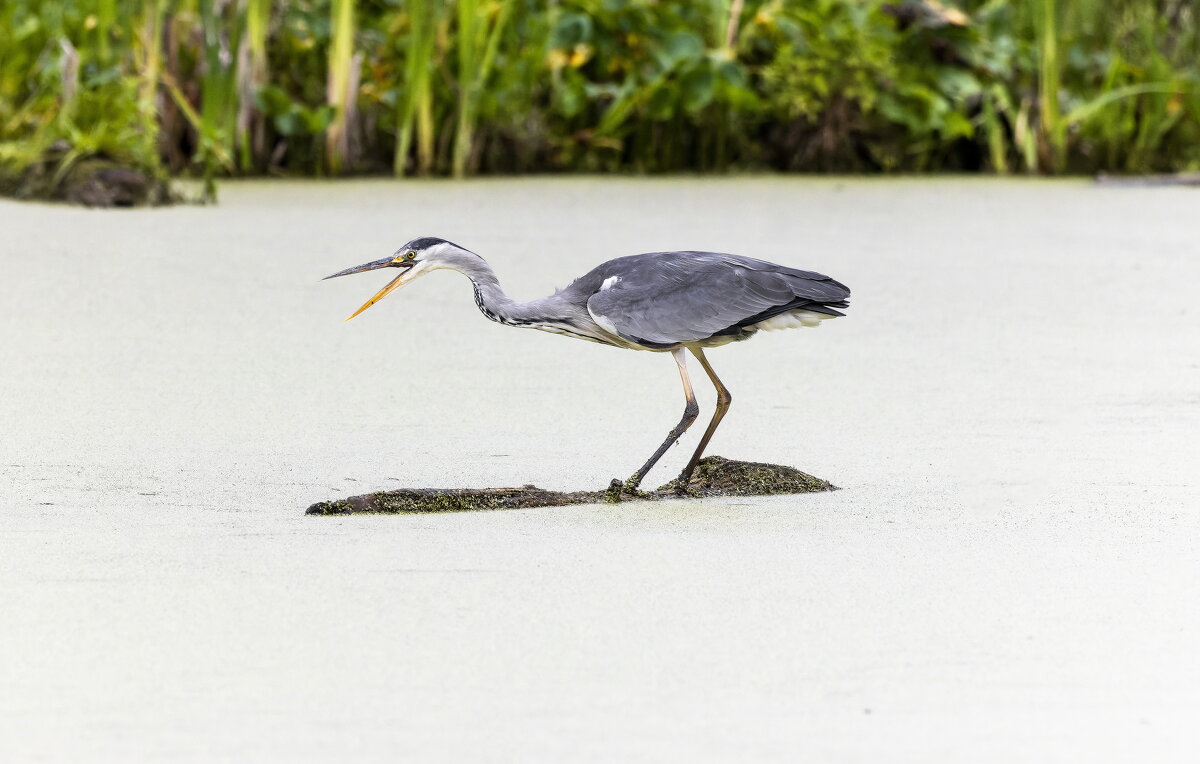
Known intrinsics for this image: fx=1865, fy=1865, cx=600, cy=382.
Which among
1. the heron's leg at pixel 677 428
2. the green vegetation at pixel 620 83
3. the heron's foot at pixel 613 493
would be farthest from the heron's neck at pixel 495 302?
the green vegetation at pixel 620 83

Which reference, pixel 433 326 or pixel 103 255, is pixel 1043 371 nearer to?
pixel 433 326

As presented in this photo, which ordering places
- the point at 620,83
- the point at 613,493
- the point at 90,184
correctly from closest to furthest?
1. the point at 613,493
2. the point at 90,184
3. the point at 620,83

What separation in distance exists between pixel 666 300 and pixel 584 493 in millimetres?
441

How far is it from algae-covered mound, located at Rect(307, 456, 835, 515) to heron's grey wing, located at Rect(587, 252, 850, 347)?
1.01 ft

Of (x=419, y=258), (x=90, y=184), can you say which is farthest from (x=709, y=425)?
(x=90, y=184)

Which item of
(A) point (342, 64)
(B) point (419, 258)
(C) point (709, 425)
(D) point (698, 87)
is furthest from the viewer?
(D) point (698, 87)

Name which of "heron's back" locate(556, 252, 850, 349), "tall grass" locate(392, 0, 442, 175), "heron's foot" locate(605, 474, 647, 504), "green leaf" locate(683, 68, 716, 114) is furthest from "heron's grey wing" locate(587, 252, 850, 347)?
"green leaf" locate(683, 68, 716, 114)

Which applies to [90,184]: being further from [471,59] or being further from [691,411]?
[691,411]

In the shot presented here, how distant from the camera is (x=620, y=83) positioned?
35.5ft

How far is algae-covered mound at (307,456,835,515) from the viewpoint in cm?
366

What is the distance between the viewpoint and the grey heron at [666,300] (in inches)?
153

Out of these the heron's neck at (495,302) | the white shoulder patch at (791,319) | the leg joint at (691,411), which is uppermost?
the white shoulder patch at (791,319)

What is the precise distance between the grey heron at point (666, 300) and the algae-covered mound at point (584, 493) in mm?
53

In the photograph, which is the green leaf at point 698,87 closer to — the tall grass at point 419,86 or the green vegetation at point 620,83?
the green vegetation at point 620,83
